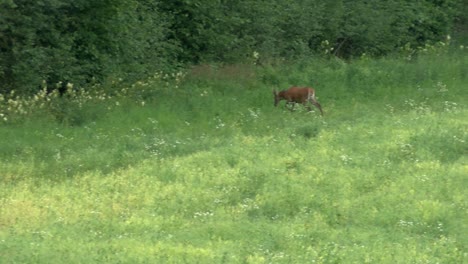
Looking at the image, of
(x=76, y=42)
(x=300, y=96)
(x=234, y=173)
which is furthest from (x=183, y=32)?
(x=234, y=173)

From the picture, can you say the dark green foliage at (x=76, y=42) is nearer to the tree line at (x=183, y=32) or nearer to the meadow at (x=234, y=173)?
the tree line at (x=183, y=32)

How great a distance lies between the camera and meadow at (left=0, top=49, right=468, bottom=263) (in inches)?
360

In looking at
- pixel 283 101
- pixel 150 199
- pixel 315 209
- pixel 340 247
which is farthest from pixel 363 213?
pixel 283 101

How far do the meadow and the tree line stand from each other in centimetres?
83

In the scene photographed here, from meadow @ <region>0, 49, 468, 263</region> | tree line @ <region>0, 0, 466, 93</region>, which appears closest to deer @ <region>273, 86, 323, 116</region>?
meadow @ <region>0, 49, 468, 263</region>

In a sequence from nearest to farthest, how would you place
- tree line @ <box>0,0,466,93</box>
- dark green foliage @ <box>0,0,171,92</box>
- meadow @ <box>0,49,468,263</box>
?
meadow @ <box>0,49,468,263</box> → dark green foliage @ <box>0,0,171,92</box> → tree line @ <box>0,0,466,93</box>

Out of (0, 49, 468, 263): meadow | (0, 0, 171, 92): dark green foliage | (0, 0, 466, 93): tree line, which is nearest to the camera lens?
(0, 49, 468, 263): meadow

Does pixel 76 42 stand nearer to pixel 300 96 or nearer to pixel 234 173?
pixel 300 96

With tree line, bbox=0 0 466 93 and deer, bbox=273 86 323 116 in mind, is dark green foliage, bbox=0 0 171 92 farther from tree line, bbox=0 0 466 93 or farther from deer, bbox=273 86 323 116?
deer, bbox=273 86 323 116

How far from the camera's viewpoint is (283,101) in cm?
1922

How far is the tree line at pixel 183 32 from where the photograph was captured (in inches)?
703

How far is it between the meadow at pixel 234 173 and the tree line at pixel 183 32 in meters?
0.83

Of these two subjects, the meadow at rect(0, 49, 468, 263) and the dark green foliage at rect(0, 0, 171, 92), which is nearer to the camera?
the meadow at rect(0, 49, 468, 263)

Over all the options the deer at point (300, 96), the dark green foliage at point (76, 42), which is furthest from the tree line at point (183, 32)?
the deer at point (300, 96)
